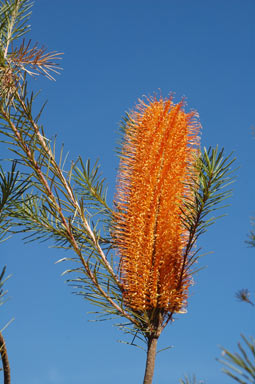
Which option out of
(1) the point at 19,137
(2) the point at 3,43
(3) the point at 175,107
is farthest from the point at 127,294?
(2) the point at 3,43

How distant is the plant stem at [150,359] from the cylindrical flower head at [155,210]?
0.39ft

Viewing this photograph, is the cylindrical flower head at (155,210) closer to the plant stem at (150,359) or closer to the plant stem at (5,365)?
the plant stem at (150,359)

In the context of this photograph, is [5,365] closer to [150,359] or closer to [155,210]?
[150,359]

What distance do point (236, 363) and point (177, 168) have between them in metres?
1.24

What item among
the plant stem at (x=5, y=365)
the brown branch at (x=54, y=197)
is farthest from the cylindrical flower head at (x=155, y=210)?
the plant stem at (x=5, y=365)

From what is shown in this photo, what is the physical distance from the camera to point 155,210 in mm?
1785

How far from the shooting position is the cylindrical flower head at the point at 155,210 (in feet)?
5.64

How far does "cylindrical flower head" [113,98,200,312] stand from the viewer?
1.72m

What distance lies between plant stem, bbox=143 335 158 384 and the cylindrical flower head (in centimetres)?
12

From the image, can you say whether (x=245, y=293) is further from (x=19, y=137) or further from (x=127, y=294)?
(x=19, y=137)

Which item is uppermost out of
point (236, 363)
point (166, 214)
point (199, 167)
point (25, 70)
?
point (25, 70)

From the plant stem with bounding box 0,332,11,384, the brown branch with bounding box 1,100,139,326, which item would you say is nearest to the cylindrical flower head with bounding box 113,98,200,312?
the brown branch with bounding box 1,100,139,326

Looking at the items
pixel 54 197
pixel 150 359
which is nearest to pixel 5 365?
pixel 150 359

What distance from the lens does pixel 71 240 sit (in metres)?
1.74
